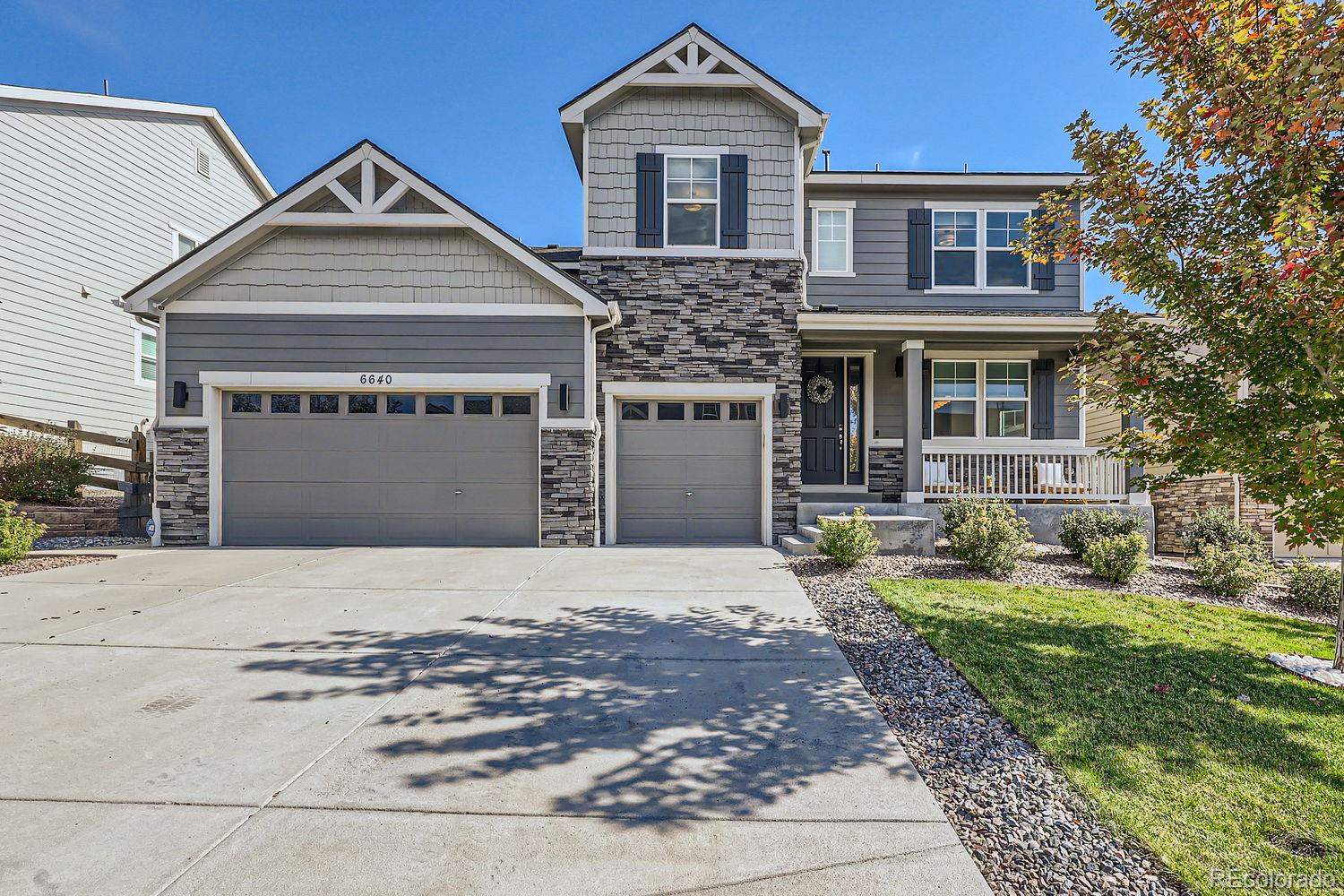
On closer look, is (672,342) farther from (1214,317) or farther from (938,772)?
(938,772)

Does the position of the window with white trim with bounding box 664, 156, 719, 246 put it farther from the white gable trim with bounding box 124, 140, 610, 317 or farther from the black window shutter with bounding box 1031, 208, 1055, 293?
the black window shutter with bounding box 1031, 208, 1055, 293

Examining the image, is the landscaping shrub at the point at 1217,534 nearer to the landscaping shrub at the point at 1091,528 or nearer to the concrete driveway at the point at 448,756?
the landscaping shrub at the point at 1091,528

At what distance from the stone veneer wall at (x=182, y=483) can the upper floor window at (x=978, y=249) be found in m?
12.8

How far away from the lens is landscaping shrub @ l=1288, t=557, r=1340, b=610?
6699mm

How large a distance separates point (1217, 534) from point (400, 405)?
38.9 ft

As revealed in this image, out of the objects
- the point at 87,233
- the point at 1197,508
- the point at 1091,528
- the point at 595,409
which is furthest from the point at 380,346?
the point at 1197,508

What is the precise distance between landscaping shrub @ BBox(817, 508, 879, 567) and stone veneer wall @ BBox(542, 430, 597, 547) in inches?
144

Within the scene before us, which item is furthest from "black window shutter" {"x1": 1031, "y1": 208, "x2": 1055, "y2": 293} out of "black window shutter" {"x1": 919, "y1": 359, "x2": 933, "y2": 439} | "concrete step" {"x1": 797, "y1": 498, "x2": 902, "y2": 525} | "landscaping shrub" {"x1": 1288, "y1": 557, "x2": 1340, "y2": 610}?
"landscaping shrub" {"x1": 1288, "y1": 557, "x2": 1340, "y2": 610}

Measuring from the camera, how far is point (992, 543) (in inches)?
290

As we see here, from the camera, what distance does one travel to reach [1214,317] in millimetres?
4652

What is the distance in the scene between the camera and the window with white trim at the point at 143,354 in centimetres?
1475

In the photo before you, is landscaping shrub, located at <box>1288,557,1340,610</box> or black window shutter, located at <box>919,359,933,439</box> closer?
landscaping shrub, located at <box>1288,557,1340,610</box>

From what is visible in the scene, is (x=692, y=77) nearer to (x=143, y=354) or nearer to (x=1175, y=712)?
(x=1175, y=712)

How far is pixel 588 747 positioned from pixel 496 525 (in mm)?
6788
